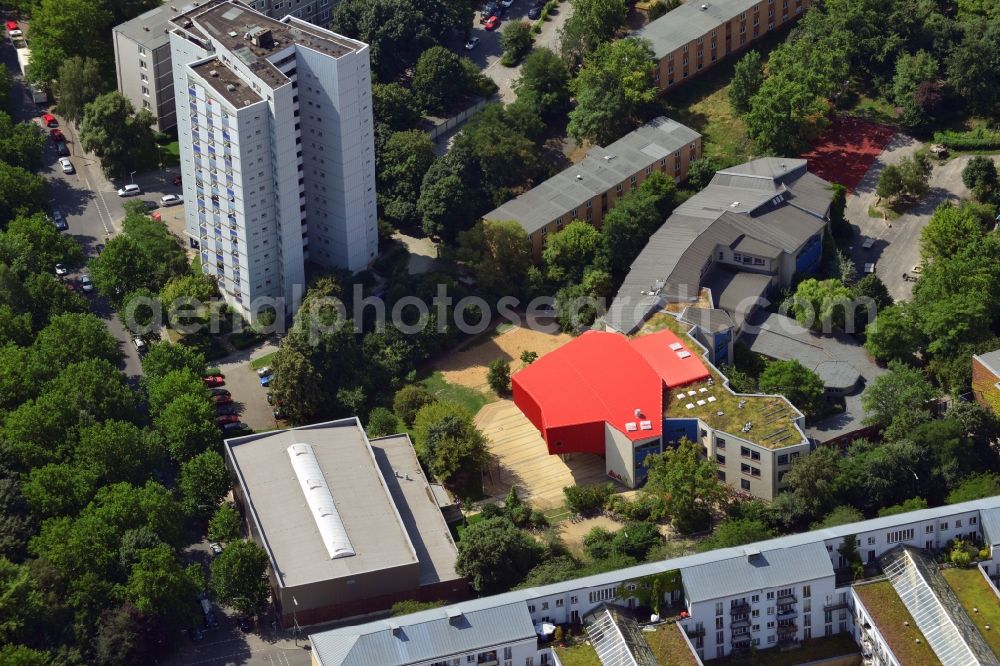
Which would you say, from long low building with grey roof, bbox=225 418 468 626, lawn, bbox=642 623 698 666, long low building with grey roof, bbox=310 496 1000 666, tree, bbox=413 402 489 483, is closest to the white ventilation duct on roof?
long low building with grey roof, bbox=225 418 468 626

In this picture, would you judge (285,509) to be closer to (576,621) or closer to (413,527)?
(413,527)

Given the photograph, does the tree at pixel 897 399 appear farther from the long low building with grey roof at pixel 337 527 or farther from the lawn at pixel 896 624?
the long low building with grey roof at pixel 337 527

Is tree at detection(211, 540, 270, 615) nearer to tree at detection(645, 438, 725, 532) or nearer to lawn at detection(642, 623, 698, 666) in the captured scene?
lawn at detection(642, 623, 698, 666)

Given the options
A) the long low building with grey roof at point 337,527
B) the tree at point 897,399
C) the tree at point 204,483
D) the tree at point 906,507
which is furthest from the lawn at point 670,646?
the tree at point 204,483

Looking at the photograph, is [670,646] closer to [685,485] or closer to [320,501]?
[685,485]

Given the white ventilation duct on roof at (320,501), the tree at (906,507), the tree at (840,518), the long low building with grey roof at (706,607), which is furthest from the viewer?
the tree at (906,507)
